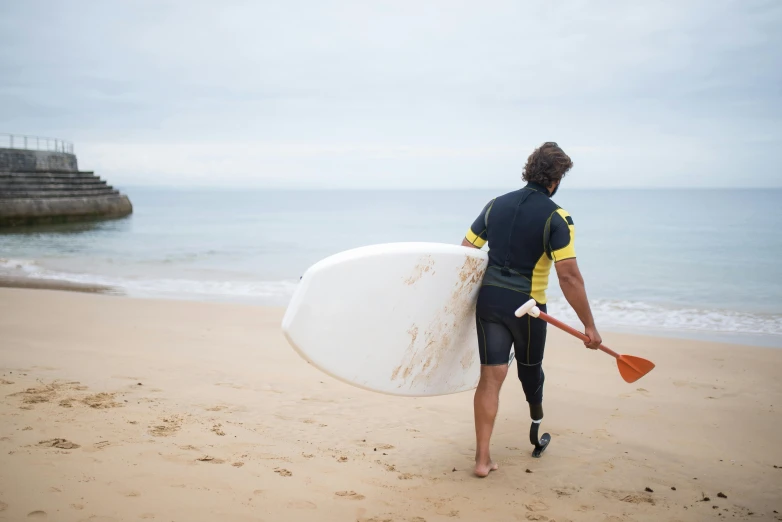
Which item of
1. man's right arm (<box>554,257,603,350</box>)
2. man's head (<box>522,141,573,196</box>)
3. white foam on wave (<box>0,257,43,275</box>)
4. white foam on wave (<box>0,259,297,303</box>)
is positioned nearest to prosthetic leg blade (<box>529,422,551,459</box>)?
man's right arm (<box>554,257,603,350</box>)

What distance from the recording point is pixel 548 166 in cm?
277

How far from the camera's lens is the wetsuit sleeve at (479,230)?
291 centimetres

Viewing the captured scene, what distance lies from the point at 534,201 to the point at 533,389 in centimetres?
97

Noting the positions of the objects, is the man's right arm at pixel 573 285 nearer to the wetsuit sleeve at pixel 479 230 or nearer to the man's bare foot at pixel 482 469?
the wetsuit sleeve at pixel 479 230

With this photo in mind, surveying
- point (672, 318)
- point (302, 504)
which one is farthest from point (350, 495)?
point (672, 318)

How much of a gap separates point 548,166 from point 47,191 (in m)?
28.5

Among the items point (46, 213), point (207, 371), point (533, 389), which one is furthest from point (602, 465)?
point (46, 213)

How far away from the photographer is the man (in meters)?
2.70

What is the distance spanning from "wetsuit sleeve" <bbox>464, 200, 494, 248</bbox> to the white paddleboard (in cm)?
6

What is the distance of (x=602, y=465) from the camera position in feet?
10.0

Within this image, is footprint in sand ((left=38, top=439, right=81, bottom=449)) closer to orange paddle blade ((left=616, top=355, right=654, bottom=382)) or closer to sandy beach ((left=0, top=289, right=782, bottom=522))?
sandy beach ((left=0, top=289, right=782, bottom=522))

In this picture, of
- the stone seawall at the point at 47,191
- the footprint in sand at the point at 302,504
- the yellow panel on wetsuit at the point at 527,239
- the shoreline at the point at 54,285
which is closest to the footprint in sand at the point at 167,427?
the footprint in sand at the point at 302,504

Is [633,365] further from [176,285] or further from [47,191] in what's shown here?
[47,191]

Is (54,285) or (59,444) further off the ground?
(59,444)
